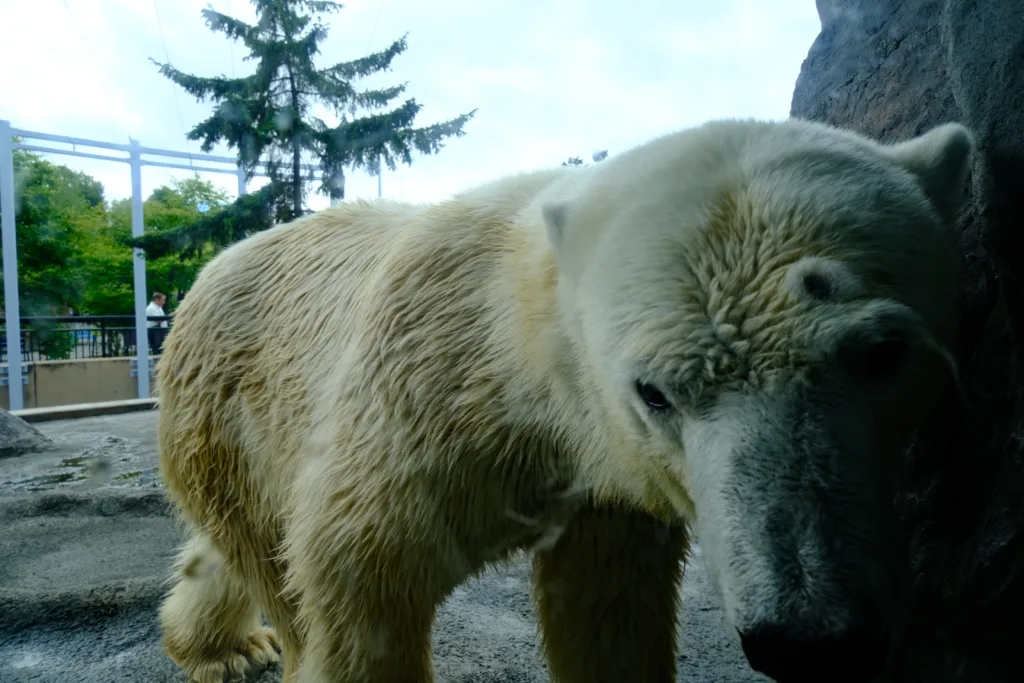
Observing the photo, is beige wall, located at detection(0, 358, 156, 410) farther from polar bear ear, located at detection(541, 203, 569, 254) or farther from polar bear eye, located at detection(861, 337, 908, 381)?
polar bear eye, located at detection(861, 337, 908, 381)

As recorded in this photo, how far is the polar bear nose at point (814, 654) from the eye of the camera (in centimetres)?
62

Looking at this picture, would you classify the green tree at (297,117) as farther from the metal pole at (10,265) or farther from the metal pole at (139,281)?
the metal pole at (10,265)

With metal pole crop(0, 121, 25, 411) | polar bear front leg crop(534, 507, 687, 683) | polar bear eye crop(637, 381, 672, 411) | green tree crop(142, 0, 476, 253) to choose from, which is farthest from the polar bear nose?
metal pole crop(0, 121, 25, 411)

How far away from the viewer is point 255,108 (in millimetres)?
1669

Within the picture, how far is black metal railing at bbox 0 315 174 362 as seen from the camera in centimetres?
177

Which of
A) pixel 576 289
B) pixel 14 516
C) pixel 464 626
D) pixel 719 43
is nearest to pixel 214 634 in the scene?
pixel 464 626

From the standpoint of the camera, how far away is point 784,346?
2.35 ft

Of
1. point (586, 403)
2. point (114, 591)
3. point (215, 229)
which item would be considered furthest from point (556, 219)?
point (114, 591)

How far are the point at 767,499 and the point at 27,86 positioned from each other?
1.76m

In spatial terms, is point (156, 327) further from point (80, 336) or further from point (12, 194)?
point (12, 194)

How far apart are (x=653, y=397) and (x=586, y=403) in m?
0.20

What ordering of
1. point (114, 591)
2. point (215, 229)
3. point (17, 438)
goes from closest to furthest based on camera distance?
point (215, 229) < point (114, 591) < point (17, 438)

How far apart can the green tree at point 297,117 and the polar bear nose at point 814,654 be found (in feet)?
4.09

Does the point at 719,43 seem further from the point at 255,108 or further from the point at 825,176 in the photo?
the point at 255,108
